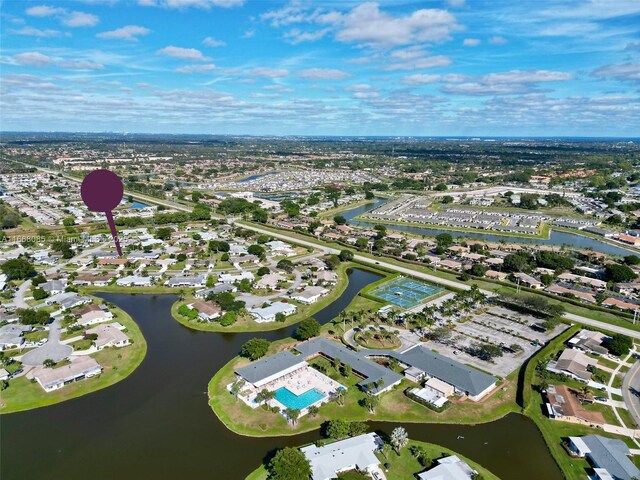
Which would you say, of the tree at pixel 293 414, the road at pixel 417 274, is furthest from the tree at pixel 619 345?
the tree at pixel 293 414

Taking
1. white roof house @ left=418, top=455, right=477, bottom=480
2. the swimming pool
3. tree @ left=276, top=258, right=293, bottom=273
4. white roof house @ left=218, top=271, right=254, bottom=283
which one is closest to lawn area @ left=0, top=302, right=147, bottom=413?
the swimming pool

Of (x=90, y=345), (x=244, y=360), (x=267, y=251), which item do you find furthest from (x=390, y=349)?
(x=267, y=251)

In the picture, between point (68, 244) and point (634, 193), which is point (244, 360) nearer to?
point (68, 244)

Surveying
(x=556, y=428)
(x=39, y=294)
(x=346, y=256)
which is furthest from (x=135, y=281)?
(x=556, y=428)

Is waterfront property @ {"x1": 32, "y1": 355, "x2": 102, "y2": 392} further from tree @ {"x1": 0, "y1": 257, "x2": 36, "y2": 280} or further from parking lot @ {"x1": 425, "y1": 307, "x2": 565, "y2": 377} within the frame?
parking lot @ {"x1": 425, "y1": 307, "x2": 565, "y2": 377}

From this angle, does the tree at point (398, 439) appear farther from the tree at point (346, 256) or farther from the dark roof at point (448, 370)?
the tree at point (346, 256)

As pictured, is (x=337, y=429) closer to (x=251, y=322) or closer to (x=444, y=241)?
(x=251, y=322)
